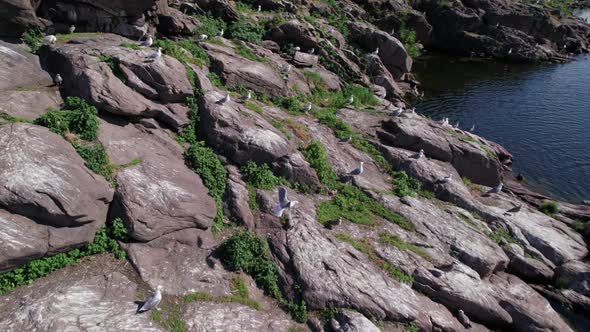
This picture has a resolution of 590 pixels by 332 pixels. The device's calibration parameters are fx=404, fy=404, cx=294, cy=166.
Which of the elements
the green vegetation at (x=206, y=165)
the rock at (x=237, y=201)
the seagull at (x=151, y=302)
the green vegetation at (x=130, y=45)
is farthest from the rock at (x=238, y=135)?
the seagull at (x=151, y=302)

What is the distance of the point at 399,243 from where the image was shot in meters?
19.4

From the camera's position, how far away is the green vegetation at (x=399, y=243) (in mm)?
19250

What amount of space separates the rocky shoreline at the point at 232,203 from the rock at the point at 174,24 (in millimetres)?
114

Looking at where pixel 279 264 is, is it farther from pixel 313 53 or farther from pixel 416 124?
pixel 313 53

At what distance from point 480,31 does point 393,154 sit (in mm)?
54772

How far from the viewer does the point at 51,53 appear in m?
20.9

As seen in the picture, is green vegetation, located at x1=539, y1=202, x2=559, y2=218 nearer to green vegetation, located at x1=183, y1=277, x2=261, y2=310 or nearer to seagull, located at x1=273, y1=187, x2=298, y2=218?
seagull, located at x1=273, y1=187, x2=298, y2=218

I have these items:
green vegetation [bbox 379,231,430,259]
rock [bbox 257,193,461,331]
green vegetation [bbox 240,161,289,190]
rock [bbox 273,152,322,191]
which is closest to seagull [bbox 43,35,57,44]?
green vegetation [bbox 240,161,289,190]

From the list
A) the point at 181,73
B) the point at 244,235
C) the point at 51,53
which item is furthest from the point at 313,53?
the point at 244,235

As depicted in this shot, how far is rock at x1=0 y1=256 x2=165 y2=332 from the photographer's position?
12.0 m

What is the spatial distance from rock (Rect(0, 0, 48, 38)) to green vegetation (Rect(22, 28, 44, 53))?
0.26 m

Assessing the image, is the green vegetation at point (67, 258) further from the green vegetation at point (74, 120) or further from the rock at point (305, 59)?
the rock at point (305, 59)

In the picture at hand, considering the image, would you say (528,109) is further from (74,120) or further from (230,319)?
(74,120)

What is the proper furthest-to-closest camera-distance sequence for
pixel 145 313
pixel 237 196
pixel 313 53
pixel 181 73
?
pixel 313 53
pixel 181 73
pixel 237 196
pixel 145 313
